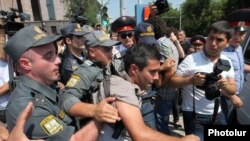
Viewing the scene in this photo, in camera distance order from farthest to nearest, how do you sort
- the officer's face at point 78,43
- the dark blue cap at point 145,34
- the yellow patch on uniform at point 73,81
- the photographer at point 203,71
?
the officer's face at point 78,43 → the dark blue cap at point 145,34 → the photographer at point 203,71 → the yellow patch on uniform at point 73,81

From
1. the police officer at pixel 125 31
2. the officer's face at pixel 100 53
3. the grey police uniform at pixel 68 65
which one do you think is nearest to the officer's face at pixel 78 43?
the grey police uniform at pixel 68 65

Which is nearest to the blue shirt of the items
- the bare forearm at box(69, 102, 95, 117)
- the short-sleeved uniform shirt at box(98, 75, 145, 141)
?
the short-sleeved uniform shirt at box(98, 75, 145, 141)

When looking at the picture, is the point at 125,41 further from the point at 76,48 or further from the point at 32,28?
the point at 32,28

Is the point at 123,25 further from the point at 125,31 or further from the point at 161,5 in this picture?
the point at 161,5

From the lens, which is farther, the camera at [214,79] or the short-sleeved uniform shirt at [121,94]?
the camera at [214,79]

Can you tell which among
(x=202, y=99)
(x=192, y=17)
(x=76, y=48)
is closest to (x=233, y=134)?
(x=202, y=99)

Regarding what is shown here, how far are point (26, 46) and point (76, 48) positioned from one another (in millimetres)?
2095

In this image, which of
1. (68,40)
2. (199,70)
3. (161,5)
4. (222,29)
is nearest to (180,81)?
(199,70)

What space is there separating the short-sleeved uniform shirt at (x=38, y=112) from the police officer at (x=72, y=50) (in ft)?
5.95

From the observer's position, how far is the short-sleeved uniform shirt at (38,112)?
1.49 m

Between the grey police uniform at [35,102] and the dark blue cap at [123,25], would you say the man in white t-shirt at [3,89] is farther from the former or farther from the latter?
the dark blue cap at [123,25]

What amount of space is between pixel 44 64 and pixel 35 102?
243 millimetres

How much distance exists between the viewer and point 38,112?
4.95 ft

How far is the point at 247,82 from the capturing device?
3.43 metres
